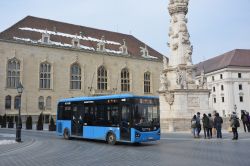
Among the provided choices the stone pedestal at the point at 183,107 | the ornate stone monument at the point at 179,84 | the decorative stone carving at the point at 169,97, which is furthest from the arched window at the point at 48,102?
the decorative stone carving at the point at 169,97

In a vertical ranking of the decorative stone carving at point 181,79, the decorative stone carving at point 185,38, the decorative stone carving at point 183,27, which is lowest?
the decorative stone carving at point 181,79

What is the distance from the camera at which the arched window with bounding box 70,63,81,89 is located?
2269 inches

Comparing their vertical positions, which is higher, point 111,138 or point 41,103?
point 41,103

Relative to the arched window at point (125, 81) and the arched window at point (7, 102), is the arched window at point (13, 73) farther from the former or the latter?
the arched window at point (125, 81)

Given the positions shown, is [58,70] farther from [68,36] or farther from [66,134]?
[66,134]

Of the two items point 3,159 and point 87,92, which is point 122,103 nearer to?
point 3,159

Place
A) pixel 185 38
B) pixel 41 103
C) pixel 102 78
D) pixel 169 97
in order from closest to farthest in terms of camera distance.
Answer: pixel 169 97
pixel 185 38
pixel 41 103
pixel 102 78

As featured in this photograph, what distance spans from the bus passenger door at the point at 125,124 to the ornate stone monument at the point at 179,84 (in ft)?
33.4

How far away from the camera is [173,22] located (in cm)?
2922

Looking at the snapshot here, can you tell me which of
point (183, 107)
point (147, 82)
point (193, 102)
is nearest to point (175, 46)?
point (193, 102)

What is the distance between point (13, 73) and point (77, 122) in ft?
115

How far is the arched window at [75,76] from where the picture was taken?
189 feet

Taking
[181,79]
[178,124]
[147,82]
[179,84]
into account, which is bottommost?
[178,124]

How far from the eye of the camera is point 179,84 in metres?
26.9
